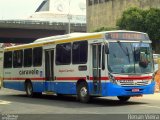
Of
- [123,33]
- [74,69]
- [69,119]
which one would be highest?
[123,33]

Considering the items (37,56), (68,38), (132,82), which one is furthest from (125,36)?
(37,56)

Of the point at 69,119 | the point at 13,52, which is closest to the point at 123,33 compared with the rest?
the point at 69,119

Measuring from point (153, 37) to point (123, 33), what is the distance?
5158 cm

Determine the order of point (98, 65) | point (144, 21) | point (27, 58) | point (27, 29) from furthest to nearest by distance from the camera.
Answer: point (27, 29) → point (144, 21) → point (27, 58) → point (98, 65)

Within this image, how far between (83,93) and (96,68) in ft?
4.79

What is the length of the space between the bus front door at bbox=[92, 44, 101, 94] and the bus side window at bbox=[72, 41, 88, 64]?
62 cm

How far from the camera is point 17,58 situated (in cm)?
2853

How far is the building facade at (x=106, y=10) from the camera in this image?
306 ft

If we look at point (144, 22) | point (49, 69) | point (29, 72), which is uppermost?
point (144, 22)

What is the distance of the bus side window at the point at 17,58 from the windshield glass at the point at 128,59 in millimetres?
9156

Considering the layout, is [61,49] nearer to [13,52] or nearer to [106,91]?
[106,91]

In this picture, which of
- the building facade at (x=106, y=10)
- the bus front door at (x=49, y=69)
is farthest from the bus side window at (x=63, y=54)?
the building facade at (x=106, y=10)

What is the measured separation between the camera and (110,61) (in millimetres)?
19844

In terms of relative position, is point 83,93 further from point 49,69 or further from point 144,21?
point 144,21
